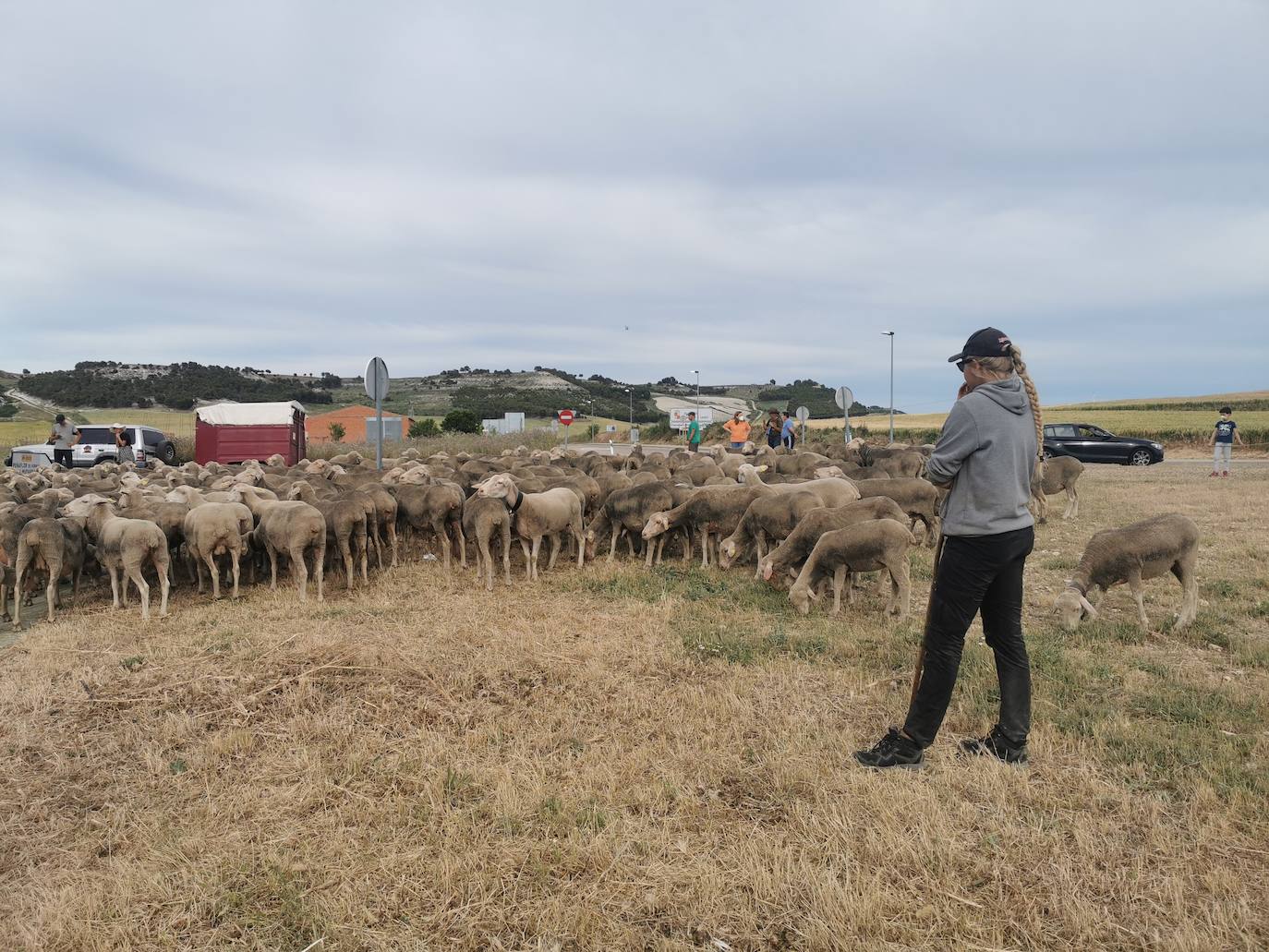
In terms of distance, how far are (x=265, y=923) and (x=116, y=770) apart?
97.8 inches

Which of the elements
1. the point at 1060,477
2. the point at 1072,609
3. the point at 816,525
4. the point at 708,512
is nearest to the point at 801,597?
the point at 816,525

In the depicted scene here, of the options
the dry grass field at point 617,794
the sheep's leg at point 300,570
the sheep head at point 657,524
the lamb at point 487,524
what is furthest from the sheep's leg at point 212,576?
the sheep head at point 657,524

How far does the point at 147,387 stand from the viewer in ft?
300

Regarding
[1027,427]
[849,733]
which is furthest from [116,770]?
[1027,427]

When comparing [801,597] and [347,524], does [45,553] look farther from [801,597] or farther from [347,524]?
[801,597]

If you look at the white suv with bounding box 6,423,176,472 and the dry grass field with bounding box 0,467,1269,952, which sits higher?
the white suv with bounding box 6,423,176,472

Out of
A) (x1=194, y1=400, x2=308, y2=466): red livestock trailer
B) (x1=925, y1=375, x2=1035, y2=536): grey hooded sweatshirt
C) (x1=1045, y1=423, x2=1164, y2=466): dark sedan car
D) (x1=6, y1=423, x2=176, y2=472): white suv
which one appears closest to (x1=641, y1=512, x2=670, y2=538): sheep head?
(x1=925, y1=375, x2=1035, y2=536): grey hooded sweatshirt

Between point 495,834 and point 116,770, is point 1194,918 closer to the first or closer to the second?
point 495,834

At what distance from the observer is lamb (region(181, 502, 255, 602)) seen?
10.3 meters

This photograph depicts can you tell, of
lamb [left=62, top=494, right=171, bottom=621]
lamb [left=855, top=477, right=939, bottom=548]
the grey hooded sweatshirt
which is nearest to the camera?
the grey hooded sweatshirt

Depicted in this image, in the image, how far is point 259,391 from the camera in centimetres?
9931

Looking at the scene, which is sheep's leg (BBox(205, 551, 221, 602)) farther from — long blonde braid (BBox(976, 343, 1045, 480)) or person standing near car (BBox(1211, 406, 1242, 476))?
person standing near car (BBox(1211, 406, 1242, 476))

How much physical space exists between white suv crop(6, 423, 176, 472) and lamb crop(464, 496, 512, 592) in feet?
74.3

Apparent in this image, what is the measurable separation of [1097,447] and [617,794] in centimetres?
3876
